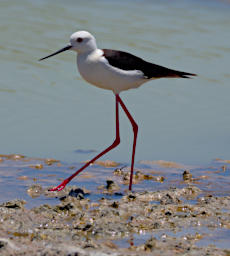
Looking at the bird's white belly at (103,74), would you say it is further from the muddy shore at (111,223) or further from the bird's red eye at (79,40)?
the muddy shore at (111,223)

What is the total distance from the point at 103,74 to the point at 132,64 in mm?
341

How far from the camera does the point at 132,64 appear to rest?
21.9 ft

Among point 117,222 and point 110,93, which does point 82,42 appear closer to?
point 117,222


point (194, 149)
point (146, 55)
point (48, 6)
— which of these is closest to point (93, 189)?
point (194, 149)

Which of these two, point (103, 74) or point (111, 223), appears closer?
point (111, 223)

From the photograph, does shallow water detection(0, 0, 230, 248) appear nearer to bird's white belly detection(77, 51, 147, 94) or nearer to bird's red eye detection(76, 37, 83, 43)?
bird's white belly detection(77, 51, 147, 94)

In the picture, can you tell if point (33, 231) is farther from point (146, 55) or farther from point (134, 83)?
point (146, 55)

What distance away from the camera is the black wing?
654 centimetres

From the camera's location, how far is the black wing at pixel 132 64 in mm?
6539

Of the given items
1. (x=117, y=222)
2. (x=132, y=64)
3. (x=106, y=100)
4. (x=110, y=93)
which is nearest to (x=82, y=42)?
(x=132, y=64)

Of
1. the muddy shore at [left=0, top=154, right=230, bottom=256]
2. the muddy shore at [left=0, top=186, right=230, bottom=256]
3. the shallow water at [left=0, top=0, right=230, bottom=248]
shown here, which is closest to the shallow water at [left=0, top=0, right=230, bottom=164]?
the shallow water at [left=0, top=0, right=230, bottom=248]

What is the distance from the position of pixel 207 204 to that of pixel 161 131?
2.72 meters

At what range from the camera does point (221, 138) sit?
8469 mm

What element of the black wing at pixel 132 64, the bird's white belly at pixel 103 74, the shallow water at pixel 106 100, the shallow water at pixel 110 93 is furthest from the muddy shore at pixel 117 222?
the shallow water at pixel 110 93
